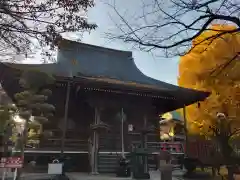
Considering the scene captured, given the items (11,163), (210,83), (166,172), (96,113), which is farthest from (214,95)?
(11,163)

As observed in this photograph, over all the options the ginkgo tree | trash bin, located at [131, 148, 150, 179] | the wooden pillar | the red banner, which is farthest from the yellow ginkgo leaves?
the red banner

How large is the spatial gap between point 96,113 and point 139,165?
438cm

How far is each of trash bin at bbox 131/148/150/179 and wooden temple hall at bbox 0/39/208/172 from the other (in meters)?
2.67

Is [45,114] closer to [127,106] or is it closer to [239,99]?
[127,106]

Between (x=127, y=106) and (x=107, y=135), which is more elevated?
(x=127, y=106)

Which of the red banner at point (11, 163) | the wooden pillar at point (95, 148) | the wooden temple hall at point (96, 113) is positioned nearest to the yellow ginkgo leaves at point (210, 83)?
the wooden temple hall at point (96, 113)

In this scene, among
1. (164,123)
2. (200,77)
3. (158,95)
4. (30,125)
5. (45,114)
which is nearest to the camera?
(30,125)

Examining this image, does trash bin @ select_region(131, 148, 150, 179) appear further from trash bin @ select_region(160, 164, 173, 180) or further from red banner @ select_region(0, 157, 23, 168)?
red banner @ select_region(0, 157, 23, 168)

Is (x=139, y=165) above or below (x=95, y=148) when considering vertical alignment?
below

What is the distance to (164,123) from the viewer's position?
28.3 m

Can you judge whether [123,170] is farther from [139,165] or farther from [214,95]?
[214,95]

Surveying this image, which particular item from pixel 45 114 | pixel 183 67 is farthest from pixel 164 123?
pixel 45 114

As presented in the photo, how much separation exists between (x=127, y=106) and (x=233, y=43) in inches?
268

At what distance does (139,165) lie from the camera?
1156 cm
